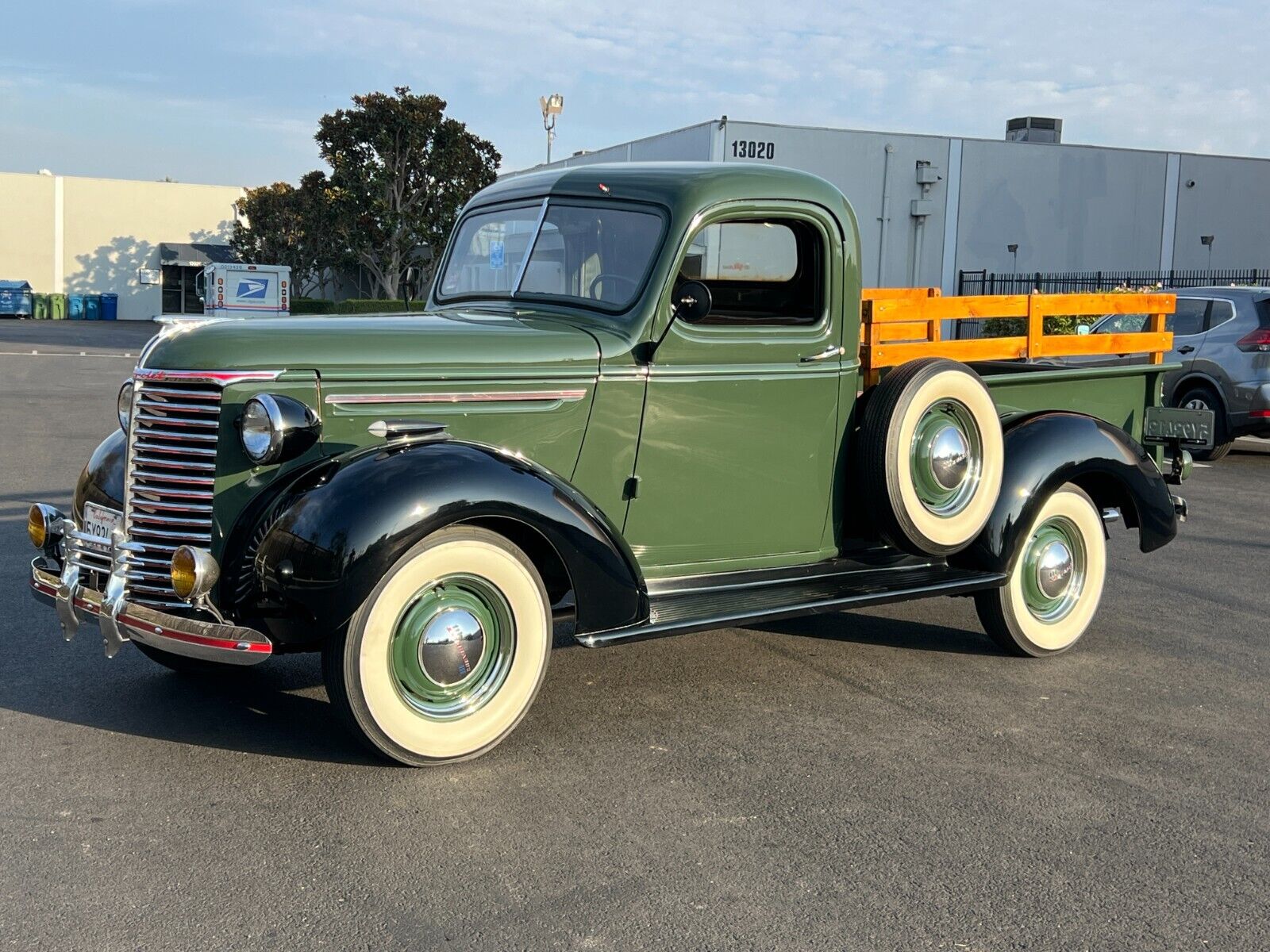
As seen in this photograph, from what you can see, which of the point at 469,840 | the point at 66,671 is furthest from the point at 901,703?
the point at 66,671

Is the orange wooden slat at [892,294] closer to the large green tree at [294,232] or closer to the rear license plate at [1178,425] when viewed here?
the rear license plate at [1178,425]

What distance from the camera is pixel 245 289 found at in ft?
128

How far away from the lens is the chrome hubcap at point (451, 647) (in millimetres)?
4168

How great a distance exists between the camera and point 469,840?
3.62 m

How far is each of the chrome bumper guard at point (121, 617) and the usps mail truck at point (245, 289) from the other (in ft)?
113

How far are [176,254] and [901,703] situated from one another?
57.7m

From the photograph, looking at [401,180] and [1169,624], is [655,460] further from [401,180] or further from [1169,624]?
[401,180]

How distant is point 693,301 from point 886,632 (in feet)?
7.30

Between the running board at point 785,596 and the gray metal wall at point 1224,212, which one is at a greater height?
the gray metal wall at point 1224,212

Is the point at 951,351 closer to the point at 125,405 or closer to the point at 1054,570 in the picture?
the point at 1054,570

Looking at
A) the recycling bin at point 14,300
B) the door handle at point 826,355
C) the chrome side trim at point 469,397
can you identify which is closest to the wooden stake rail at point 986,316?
the door handle at point 826,355

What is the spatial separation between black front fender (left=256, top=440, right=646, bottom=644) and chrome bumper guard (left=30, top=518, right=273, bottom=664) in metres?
0.20

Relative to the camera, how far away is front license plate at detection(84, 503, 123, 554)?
14.1 feet

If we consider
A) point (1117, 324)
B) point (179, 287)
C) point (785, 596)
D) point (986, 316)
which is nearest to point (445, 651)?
point (785, 596)
